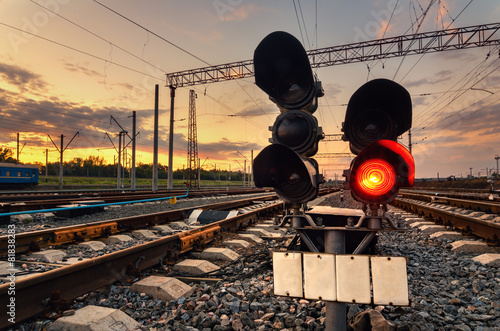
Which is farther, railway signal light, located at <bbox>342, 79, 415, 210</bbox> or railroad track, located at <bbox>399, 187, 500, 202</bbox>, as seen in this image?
railroad track, located at <bbox>399, 187, 500, 202</bbox>

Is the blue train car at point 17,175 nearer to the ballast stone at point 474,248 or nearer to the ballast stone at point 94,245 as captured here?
the ballast stone at point 94,245

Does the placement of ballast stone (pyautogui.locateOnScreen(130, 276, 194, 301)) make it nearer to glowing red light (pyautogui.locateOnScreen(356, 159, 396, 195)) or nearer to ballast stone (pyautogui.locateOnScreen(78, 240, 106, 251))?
ballast stone (pyautogui.locateOnScreen(78, 240, 106, 251))

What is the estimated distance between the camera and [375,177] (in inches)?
57.3

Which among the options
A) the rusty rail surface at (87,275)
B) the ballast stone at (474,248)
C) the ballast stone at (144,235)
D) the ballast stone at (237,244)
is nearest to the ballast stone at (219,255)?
the rusty rail surface at (87,275)

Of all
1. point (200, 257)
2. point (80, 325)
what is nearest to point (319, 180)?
point (80, 325)

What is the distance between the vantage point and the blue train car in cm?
2956

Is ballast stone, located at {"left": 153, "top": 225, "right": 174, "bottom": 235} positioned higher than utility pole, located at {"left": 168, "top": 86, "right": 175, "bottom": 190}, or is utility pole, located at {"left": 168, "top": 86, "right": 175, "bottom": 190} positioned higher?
utility pole, located at {"left": 168, "top": 86, "right": 175, "bottom": 190}

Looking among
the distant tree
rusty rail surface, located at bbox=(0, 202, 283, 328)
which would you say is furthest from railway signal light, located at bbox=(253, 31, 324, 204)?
the distant tree

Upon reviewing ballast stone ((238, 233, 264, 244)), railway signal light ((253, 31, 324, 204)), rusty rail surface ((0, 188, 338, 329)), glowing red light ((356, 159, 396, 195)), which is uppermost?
railway signal light ((253, 31, 324, 204))

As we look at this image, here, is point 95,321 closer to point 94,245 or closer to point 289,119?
point 289,119

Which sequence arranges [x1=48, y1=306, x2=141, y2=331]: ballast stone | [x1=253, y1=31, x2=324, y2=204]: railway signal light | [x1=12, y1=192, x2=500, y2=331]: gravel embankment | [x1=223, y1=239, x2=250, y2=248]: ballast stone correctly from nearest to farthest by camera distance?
[x1=253, y1=31, x2=324, y2=204]: railway signal light < [x1=48, y1=306, x2=141, y2=331]: ballast stone < [x1=12, y1=192, x2=500, y2=331]: gravel embankment < [x1=223, y1=239, x2=250, y2=248]: ballast stone

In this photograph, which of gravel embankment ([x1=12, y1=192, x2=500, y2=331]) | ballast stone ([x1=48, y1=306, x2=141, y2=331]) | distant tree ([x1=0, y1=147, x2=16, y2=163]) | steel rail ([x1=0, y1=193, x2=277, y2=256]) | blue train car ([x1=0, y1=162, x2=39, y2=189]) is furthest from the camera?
distant tree ([x1=0, y1=147, x2=16, y2=163])

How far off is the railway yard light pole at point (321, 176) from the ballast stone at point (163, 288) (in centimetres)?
147

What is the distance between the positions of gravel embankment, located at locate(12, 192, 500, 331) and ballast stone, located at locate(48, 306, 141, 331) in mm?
165
